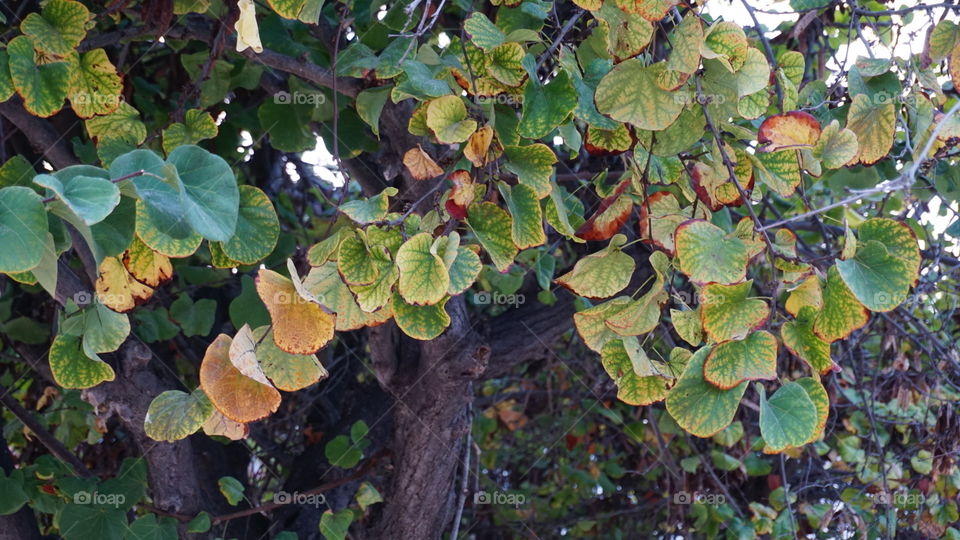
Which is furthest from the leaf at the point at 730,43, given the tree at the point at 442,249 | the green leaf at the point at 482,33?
the green leaf at the point at 482,33

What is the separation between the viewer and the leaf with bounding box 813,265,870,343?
0.84 metres

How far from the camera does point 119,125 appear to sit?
1187 millimetres

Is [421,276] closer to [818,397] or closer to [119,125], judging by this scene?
[818,397]

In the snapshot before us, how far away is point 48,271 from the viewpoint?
0.73 meters

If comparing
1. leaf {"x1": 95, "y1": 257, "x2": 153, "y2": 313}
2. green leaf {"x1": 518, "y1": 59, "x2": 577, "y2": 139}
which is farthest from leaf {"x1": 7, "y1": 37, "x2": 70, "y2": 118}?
green leaf {"x1": 518, "y1": 59, "x2": 577, "y2": 139}

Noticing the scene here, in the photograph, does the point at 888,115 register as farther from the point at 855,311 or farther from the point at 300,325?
the point at 300,325

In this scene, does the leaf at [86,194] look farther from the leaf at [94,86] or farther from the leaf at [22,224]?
the leaf at [94,86]

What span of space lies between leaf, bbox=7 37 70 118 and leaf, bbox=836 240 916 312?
3.27 feet

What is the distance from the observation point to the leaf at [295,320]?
0.87m

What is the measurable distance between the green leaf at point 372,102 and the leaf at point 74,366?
0.47m

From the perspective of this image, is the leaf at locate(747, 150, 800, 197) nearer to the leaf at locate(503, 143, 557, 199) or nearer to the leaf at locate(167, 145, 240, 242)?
the leaf at locate(503, 143, 557, 199)

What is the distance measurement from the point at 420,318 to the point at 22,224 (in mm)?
416

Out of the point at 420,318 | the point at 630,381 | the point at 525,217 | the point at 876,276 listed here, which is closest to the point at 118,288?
the point at 420,318

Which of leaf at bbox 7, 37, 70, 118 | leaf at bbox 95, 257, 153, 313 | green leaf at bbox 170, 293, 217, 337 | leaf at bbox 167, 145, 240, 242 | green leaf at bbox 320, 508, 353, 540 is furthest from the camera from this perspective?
green leaf at bbox 170, 293, 217, 337
